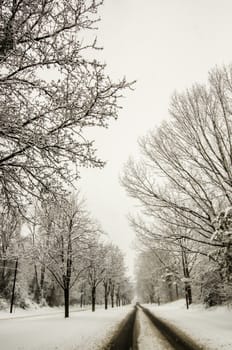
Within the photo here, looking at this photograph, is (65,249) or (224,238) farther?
(65,249)

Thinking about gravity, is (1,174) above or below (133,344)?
above

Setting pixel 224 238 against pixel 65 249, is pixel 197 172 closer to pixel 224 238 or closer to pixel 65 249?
pixel 224 238

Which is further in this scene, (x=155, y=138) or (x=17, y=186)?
(x=155, y=138)

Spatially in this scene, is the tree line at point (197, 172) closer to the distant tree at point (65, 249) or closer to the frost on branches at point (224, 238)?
the frost on branches at point (224, 238)

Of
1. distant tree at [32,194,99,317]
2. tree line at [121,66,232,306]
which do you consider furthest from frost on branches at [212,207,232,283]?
distant tree at [32,194,99,317]

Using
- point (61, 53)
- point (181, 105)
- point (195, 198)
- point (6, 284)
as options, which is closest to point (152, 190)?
point (195, 198)

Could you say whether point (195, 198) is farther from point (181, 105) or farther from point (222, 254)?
point (181, 105)

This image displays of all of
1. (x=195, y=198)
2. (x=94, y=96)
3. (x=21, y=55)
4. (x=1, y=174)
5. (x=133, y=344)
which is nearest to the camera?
(x=21, y=55)

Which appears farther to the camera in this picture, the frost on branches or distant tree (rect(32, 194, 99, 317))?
distant tree (rect(32, 194, 99, 317))

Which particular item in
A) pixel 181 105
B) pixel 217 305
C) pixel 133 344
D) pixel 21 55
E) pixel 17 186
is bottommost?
pixel 217 305

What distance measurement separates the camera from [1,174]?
204 inches

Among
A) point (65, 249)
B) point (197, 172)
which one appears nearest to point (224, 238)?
point (197, 172)

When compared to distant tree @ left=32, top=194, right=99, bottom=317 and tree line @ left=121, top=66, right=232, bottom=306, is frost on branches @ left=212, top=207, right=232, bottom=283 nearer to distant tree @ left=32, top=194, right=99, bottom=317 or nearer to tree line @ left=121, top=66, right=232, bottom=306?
tree line @ left=121, top=66, right=232, bottom=306

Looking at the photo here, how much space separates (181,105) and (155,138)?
5.05 ft
